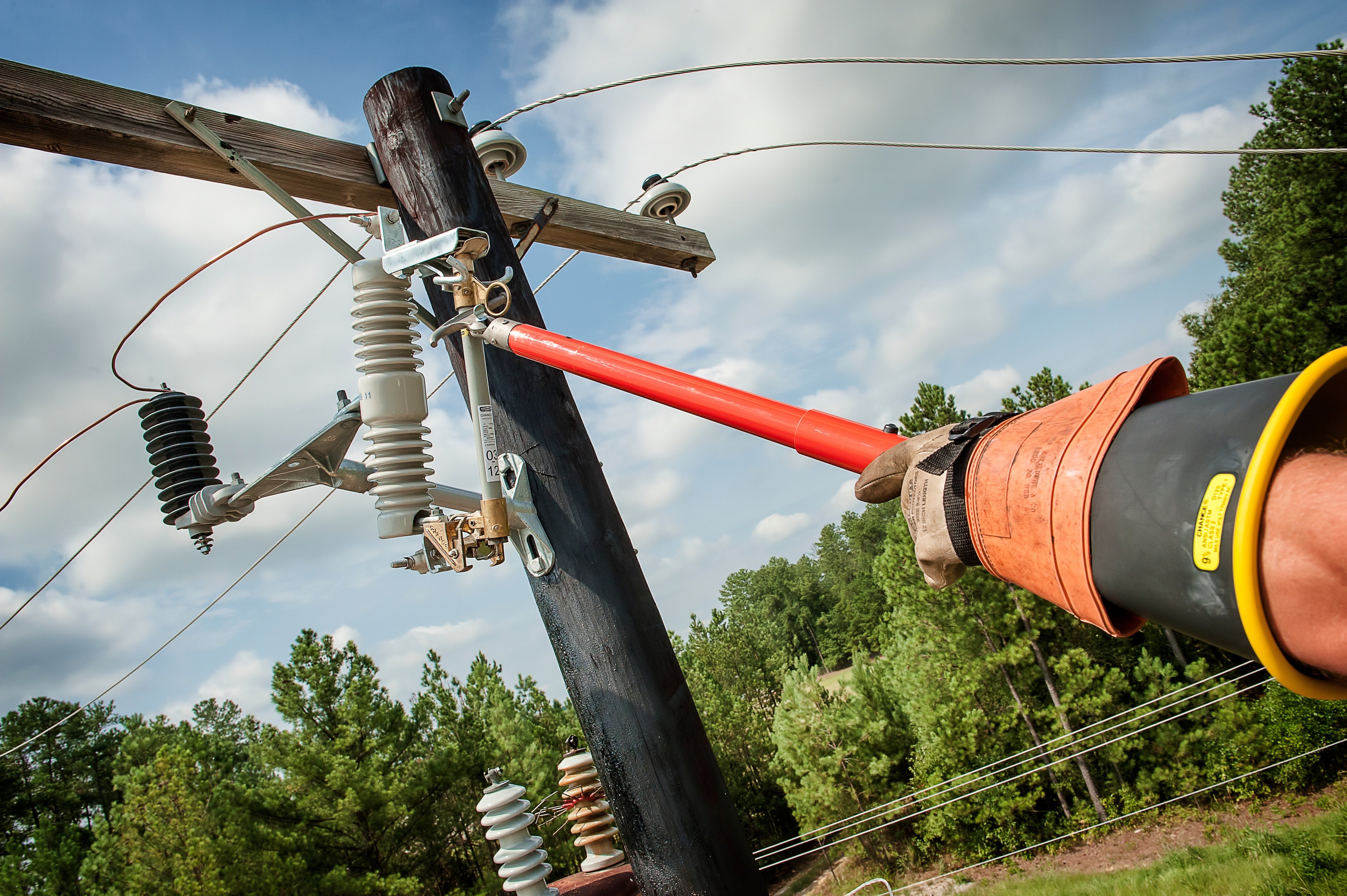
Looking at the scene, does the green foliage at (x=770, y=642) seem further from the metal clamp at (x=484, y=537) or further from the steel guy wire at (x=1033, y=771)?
the metal clamp at (x=484, y=537)

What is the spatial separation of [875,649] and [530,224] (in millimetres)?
47962

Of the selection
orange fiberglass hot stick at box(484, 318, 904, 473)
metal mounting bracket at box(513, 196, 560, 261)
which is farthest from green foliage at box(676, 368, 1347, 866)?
orange fiberglass hot stick at box(484, 318, 904, 473)

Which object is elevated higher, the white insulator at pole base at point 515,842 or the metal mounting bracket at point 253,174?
the metal mounting bracket at point 253,174

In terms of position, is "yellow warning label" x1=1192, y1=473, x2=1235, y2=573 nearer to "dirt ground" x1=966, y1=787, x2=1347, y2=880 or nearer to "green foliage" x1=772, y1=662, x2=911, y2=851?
"dirt ground" x1=966, y1=787, x2=1347, y2=880

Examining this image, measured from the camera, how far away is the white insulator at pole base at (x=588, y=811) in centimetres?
262

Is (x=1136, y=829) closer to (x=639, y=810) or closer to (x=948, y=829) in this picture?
(x=948, y=829)

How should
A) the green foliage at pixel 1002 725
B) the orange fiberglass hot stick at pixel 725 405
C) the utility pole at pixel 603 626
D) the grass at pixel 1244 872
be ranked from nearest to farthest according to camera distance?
the orange fiberglass hot stick at pixel 725 405
the utility pole at pixel 603 626
the grass at pixel 1244 872
the green foliage at pixel 1002 725

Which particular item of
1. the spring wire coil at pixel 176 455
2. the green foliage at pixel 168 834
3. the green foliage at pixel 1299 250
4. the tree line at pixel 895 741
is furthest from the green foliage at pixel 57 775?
the green foliage at pixel 1299 250

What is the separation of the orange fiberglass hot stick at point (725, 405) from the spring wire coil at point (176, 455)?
59.7 inches

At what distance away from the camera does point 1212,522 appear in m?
0.60

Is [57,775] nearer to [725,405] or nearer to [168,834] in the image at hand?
[168,834]

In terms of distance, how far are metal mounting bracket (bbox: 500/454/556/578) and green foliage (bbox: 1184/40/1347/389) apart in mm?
21932

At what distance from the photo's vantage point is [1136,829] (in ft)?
64.9

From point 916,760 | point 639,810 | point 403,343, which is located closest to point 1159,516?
point 639,810
